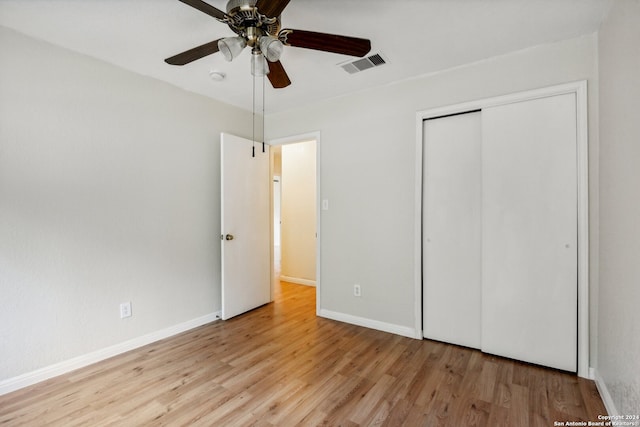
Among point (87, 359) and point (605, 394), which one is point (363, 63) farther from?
point (87, 359)

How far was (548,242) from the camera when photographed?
224cm

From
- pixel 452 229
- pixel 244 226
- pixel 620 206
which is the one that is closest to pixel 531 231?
pixel 452 229

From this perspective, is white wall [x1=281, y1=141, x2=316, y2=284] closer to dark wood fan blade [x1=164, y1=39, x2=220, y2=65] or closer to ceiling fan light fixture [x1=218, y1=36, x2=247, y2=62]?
dark wood fan blade [x1=164, y1=39, x2=220, y2=65]

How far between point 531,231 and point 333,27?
6.79ft

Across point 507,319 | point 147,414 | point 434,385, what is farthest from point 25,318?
point 507,319

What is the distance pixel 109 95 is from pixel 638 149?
3444 mm

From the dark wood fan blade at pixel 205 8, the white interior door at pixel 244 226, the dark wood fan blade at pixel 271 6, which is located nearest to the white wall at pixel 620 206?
the dark wood fan blade at pixel 271 6

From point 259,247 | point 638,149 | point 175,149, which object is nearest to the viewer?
point 638,149

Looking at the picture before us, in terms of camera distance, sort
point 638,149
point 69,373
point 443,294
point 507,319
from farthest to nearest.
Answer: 1. point 443,294
2. point 507,319
3. point 69,373
4. point 638,149

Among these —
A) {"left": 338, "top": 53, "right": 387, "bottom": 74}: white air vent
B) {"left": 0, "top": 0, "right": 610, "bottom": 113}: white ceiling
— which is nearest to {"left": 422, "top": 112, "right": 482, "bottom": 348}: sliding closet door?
{"left": 0, "top": 0, "right": 610, "bottom": 113}: white ceiling

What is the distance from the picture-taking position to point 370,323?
Answer: 3072mm

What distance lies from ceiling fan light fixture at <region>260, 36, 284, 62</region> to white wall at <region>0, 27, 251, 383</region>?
Result: 5.53ft

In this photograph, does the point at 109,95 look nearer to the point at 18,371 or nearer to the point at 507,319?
the point at 18,371

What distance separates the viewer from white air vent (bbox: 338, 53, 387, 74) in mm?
2416
